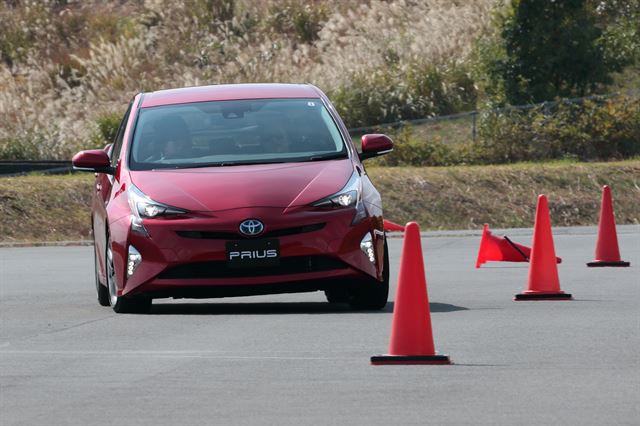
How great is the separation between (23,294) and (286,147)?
10.9 feet

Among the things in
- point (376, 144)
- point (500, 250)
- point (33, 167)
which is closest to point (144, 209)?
point (376, 144)

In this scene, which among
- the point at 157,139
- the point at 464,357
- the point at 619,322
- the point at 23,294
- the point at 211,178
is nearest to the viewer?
the point at 464,357

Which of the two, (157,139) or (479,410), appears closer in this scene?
(479,410)

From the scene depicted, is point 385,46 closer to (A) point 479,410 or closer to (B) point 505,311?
(B) point 505,311

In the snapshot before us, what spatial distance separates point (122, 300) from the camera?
13.5m

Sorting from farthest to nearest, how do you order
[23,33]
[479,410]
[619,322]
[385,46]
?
[23,33] → [385,46] → [619,322] → [479,410]

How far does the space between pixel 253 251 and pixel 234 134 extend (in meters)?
1.61

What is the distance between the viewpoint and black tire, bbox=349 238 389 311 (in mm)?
13375

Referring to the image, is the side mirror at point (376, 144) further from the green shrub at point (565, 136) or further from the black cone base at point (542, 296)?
the green shrub at point (565, 136)

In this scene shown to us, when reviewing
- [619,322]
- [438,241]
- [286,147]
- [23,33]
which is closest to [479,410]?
[619,322]

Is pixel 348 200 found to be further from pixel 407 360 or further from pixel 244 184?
pixel 407 360

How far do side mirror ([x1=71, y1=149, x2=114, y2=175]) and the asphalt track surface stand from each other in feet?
3.56

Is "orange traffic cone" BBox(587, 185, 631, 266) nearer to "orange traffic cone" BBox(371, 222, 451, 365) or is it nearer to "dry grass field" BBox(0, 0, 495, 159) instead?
"orange traffic cone" BBox(371, 222, 451, 365)

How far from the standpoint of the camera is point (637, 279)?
1653 cm
